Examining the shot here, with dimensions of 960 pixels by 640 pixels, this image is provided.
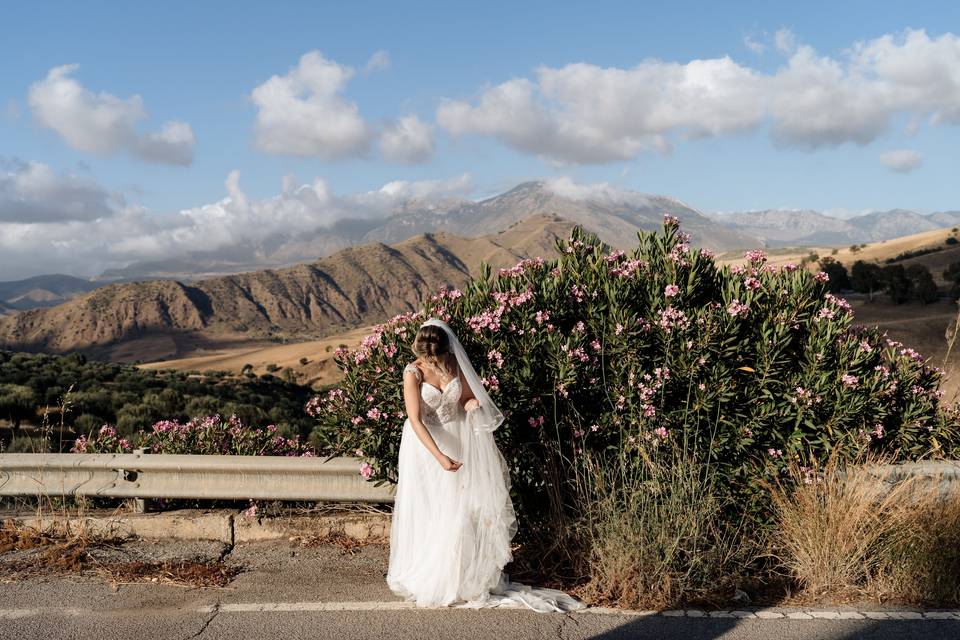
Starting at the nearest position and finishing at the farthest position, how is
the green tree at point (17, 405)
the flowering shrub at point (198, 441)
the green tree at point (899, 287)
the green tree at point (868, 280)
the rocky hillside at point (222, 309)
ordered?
the flowering shrub at point (198, 441), the green tree at point (17, 405), the green tree at point (899, 287), the green tree at point (868, 280), the rocky hillside at point (222, 309)

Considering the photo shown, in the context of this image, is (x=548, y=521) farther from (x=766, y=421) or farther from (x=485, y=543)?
(x=766, y=421)

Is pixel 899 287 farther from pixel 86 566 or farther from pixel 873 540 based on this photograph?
pixel 86 566

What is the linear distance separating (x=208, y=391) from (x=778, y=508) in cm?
2716

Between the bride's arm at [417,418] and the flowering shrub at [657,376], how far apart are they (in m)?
0.76

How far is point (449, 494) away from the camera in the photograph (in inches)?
203

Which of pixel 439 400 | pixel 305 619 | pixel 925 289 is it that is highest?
pixel 925 289

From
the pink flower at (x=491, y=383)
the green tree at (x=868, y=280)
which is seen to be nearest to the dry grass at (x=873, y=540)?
the pink flower at (x=491, y=383)

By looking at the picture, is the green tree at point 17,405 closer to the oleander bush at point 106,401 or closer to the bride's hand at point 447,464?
the oleander bush at point 106,401

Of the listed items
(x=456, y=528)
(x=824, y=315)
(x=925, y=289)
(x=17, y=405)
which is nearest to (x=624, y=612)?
(x=456, y=528)

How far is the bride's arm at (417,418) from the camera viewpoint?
16.6ft

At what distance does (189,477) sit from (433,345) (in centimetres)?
246

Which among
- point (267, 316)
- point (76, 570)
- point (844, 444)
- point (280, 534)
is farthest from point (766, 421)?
point (267, 316)

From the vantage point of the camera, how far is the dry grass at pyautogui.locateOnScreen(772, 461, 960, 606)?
491 centimetres

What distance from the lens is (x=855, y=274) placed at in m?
45.9
